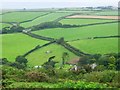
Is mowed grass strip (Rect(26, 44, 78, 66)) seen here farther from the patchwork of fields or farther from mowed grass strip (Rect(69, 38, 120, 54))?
mowed grass strip (Rect(69, 38, 120, 54))

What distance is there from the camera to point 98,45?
1608 inches

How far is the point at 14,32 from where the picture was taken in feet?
166

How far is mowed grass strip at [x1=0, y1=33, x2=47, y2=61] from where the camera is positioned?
129 ft

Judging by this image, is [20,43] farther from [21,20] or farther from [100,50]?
[21,20]

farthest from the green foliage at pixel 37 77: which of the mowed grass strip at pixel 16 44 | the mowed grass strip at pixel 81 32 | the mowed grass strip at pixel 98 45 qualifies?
the mowed grass strip at pixel 81 32

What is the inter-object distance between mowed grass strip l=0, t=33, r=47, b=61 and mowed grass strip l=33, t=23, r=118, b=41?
11.2 ft

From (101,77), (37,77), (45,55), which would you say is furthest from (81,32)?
(37,77)

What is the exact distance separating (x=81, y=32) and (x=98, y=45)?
8823mm

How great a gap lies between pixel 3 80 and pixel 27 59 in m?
19.7

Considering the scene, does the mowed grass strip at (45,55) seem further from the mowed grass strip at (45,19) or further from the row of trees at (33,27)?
the mowed grass strip at (45,19)

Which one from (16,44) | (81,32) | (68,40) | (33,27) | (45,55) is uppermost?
(33,27)

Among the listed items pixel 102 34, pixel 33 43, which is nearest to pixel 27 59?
pixel 33 43

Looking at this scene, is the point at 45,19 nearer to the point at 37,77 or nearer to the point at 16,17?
the point at 16,17

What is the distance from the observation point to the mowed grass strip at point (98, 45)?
3894cm
